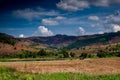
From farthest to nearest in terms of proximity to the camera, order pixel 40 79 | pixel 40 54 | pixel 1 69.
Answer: pixel 40 54
pixel 1 69
pixel 40 79

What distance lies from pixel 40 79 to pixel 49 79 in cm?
142

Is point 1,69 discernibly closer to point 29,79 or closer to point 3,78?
point 3,78

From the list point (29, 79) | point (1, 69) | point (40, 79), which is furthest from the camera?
point (1, 69)

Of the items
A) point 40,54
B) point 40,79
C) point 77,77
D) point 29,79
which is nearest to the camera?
point 29,79

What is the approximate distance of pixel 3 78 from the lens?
40688 mm

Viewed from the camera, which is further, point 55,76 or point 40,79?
point 55,76

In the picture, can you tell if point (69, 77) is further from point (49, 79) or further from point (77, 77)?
point (49, 79)

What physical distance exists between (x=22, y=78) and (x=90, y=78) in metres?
10.7

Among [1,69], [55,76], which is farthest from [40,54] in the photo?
[55,76]

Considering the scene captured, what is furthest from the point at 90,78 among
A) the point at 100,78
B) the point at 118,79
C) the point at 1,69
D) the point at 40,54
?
the point at 40,54

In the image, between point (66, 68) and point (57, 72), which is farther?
point (66, 68)

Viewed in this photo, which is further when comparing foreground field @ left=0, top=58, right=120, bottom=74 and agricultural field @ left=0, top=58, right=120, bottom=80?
foreground field @ left=0, top=58, right=120, bottom=74

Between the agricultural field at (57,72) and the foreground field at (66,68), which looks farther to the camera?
the foreground field at (66,68)

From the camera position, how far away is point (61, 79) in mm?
40688
